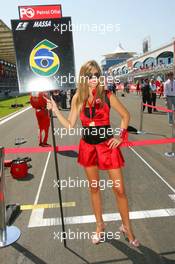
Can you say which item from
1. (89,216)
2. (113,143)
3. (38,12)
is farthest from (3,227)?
(38,12)

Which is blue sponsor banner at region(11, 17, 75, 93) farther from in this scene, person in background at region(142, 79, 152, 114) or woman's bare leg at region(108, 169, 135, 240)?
person in background at region(142, 79, 152, 114)

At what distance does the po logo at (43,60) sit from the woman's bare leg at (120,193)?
1.36 metres

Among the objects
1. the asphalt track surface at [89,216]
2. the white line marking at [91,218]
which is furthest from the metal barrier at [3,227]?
the white line marking at [91,218]

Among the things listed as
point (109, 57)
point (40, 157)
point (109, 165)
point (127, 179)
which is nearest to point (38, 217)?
point (109, 165)

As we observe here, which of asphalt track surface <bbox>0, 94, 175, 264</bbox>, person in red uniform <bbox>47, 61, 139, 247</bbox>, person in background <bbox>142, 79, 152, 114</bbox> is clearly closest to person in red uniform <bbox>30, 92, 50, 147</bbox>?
asphalt track surface <bbox>0, 94, 175, 264</bbox>

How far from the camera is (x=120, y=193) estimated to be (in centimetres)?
372

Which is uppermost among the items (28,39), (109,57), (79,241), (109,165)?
(109,57)

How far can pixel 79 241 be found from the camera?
157 inches

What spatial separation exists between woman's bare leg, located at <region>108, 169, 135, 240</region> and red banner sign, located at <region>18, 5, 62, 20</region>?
6.27 feet

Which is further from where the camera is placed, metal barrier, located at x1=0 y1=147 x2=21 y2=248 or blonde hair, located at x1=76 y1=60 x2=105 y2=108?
metal barrier, located at x1=0 y1=147 x2=21 y2=248

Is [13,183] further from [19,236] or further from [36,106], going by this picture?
[36,106]

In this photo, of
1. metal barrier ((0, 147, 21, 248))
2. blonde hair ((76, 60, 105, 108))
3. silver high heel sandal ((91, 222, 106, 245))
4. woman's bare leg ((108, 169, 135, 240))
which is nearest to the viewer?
blonde hair ((76, 60, 105, 108))

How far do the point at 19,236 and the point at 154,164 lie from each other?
13.0ft

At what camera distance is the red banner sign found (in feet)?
11.5
